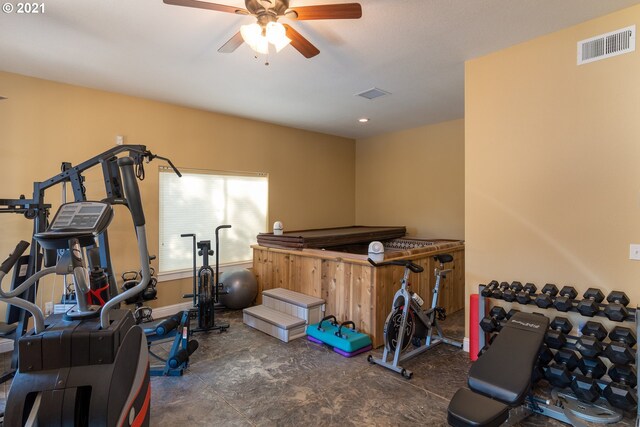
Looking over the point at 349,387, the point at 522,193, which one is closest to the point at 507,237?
the point at 522,193

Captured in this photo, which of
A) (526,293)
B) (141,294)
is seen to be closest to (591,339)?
(526,293)

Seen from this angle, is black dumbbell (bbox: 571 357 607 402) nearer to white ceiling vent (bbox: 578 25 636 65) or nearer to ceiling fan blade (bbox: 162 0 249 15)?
white ceiling vent (bbox: 578 25 636 65)

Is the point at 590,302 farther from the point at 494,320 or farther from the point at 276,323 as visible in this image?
the point at 276,323

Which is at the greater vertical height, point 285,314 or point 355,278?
point 355,278

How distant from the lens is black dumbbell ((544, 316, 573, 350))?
2.48 metres

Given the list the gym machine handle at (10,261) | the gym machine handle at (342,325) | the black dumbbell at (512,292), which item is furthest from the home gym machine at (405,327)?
the gym machine handle at (10,261)

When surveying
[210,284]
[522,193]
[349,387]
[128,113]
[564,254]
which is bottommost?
[349,387]

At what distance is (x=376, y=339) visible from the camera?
11.6ft

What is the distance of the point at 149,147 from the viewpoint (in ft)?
14.4

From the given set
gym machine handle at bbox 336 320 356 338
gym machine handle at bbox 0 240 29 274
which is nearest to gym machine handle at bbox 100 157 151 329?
gym machine handle at bbox 0 240 29 274

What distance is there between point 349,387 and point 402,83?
3.25 metres

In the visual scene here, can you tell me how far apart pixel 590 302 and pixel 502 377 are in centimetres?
112

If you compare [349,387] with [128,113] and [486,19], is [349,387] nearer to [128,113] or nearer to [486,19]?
[486,19]

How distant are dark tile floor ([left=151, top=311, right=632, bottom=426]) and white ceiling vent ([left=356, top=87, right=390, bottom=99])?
3038 mm
